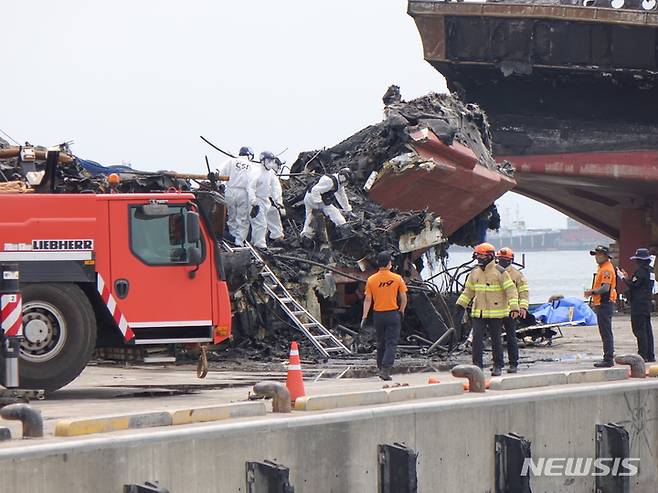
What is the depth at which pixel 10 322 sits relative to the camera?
37.5 feet

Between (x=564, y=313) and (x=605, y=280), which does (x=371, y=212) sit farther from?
(x=605, y=280)

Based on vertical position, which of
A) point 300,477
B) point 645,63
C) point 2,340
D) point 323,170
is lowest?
point 300,477

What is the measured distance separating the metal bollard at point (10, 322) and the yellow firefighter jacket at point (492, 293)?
5.13m

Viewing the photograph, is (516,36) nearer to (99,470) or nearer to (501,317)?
(501,317)

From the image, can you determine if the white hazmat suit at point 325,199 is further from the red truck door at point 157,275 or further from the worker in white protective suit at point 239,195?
the red truck door at point 157,275

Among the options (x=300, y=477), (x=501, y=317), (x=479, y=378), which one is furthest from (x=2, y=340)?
(x=501, y=317)

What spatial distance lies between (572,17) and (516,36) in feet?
4.59

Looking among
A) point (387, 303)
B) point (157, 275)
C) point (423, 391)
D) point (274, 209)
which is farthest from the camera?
point (274, 209)

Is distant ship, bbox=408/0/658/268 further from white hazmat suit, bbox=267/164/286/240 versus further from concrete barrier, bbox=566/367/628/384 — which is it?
concrete barrier, bbox=566/367/628/384

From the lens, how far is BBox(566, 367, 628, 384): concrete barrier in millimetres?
13320

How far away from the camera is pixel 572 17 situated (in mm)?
32000

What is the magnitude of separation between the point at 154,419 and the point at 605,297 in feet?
25.3

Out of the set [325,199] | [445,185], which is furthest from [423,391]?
[445,185]

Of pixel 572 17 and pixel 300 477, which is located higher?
pixel 572 17
